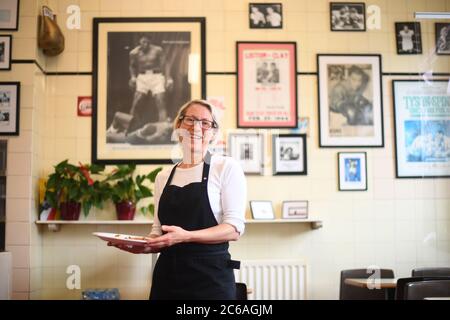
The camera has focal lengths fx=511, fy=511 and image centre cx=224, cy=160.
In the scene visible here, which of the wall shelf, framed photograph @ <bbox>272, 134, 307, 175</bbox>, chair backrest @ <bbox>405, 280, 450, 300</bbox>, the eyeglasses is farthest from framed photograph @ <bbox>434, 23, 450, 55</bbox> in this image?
the wall shelf

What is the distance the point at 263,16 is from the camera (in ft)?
12.9

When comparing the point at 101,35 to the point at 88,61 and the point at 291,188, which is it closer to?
the point at 88,61

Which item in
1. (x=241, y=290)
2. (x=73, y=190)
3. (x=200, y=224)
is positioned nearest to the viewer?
(x=200, y=224)

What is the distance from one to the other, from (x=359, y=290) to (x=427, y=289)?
1201 millimetres

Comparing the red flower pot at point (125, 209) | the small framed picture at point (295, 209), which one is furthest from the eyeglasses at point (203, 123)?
the small framed picture at point (295, 209)

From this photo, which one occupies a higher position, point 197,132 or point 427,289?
point 197,132

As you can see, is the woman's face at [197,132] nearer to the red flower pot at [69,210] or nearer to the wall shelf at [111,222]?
the wall shelf at [111,222]

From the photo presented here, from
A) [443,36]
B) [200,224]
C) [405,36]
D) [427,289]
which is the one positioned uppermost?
[405,36]

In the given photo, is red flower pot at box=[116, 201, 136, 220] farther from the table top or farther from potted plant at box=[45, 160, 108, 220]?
the table top

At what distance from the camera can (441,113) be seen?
2.13 m

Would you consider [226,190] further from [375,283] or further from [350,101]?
[350,101]

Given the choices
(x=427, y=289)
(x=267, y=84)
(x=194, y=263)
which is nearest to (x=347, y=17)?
(x=267, y=84)

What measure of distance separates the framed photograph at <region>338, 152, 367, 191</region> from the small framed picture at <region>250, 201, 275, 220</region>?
22.7 inches

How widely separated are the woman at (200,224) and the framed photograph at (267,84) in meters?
2.10
